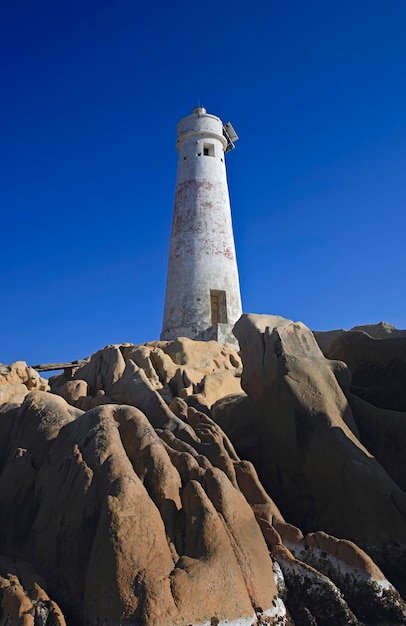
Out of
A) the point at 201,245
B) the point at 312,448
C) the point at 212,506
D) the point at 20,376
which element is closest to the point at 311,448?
the point at 312,448

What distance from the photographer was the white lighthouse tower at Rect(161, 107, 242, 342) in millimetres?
20047

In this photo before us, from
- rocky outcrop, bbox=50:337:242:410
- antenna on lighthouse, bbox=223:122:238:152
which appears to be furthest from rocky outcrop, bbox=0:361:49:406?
antenna on lighthouse, bbox=223:122:238:152

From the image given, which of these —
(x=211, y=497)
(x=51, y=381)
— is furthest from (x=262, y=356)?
(x=51, y=381)

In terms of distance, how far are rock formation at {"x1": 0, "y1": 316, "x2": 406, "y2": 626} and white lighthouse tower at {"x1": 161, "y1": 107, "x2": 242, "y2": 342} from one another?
33.5 ft

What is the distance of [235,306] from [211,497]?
15240 mm

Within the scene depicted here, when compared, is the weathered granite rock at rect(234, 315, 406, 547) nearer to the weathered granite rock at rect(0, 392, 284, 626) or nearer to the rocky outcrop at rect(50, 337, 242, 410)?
the rocky outcrop at rect(50, 337, 242, 410)

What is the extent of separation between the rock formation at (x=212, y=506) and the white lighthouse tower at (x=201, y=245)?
10199 millimetres

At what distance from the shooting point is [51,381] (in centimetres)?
1464

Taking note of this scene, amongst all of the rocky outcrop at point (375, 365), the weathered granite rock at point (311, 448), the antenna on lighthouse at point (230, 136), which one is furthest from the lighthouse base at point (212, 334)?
the antenna on lighthouse at point (230, 136)

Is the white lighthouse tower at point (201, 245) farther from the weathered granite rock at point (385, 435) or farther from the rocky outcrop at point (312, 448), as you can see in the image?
the weathered granite rock at point (385, 435)

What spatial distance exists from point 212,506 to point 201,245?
15.9 meters

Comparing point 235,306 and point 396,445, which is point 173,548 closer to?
point 396,445

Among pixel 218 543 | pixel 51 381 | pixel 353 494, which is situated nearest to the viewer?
pixel 218 543

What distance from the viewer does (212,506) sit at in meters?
5.47
